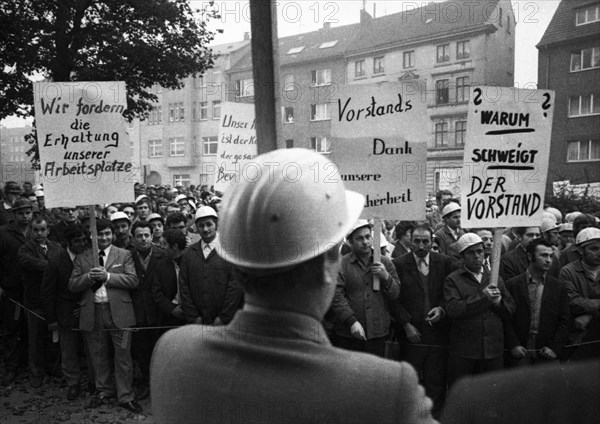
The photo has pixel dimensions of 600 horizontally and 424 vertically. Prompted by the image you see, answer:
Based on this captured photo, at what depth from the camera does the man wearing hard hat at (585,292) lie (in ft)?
16.9

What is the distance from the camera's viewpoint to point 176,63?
18.8 metres

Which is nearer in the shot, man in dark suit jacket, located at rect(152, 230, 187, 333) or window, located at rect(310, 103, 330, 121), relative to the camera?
man in dark suit jacket, located at rect(152, 230, 187, 333)

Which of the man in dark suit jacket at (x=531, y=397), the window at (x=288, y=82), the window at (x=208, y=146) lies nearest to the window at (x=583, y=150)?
the window at (x=288, y=82)

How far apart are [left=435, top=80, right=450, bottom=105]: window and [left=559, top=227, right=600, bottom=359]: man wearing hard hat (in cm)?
3792

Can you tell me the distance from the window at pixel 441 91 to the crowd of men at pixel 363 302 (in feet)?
122

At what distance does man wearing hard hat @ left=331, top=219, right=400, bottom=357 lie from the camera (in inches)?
202

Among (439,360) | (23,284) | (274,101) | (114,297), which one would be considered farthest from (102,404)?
(274,101)

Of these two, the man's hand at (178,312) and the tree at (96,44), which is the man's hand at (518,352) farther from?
the tree at (96,44)

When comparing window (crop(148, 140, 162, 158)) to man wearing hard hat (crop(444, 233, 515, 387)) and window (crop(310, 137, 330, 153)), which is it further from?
man wearing hard hat (crop(444, 233, 515, 387))

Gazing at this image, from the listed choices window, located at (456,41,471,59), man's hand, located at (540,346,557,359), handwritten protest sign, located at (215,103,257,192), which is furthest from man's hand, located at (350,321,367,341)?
window, located at (456,41,471,59)

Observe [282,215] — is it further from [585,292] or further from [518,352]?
[585,292]

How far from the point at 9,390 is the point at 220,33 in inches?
626

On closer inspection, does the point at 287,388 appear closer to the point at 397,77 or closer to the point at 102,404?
the point at 102,404

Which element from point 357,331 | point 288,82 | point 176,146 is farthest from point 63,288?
point 176,146
